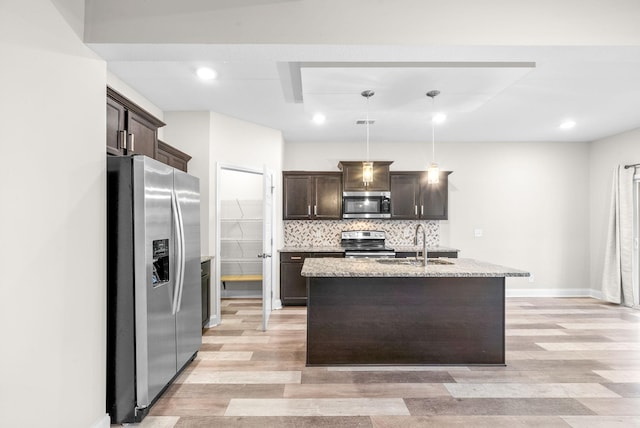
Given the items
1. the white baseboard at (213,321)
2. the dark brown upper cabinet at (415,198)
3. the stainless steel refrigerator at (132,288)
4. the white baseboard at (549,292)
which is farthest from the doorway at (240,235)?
the white baseboard at (549,292)

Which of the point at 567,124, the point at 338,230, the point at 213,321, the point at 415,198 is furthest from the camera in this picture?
the point at 338,230

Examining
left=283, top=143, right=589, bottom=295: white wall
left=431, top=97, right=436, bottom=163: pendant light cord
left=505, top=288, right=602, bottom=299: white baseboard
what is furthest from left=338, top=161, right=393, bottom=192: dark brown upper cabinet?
left=505, top=288, right=602, bottom=299: white baseboard

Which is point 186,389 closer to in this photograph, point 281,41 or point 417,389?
point 417,389

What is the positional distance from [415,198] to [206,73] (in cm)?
374

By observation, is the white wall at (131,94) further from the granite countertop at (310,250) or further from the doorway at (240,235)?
the granite countertop at (310,250)

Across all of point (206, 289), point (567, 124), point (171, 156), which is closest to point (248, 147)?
point (171, 156)

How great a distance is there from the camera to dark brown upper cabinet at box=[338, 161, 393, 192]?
5656 millimetres

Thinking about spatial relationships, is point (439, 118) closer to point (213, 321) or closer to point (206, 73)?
point (206, 73)

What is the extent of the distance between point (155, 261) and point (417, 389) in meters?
2.17

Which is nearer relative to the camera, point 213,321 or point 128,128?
point 128,128

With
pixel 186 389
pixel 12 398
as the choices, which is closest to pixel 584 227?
pixel 186 389

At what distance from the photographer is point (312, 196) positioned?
5.73 meters

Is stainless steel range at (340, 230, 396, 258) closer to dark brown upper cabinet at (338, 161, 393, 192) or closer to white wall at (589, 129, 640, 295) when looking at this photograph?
dark brown upper cabinet at (338, 161, 393, 192)

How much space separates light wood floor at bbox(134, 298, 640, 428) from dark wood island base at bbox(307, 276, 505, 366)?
128 millimetres
